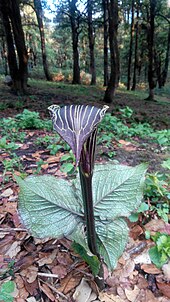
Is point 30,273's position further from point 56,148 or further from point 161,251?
point 56,148

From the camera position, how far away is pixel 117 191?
0.93 meters

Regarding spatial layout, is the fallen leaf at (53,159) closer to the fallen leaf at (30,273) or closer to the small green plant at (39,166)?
the small green plant at (39,166)

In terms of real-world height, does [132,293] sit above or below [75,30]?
below

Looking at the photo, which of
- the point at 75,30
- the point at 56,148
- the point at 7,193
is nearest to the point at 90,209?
the point at 7,193

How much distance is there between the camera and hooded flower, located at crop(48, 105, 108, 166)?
0.51 meters

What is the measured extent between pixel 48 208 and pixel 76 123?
18.7 inches

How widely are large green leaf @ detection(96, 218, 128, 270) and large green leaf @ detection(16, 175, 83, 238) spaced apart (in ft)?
0.32

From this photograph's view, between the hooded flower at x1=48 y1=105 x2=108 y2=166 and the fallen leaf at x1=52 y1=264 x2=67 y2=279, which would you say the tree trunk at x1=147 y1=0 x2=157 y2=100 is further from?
the hooded flower at x1=48 y1=105 x2=108 y2=166

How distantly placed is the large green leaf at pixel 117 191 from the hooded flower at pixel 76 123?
44 cm

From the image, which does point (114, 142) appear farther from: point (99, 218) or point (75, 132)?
point (75, 132)

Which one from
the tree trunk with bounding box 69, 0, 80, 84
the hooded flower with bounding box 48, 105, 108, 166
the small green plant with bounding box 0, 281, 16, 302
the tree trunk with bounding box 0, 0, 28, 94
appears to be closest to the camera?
the hooded flower with bounding box 48, 105, 108, 166

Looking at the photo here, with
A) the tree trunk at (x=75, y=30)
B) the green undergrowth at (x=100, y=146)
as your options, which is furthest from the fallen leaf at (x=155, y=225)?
the tree trunk at (x=75, y=30)

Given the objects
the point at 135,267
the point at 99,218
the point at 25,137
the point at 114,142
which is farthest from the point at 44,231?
the point at 25,137

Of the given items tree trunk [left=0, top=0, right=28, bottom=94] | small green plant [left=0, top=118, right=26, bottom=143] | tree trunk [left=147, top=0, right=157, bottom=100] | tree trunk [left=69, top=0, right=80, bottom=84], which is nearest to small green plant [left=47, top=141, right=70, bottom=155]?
small green plant [left=0, top=118, right=26, bottom=143]
